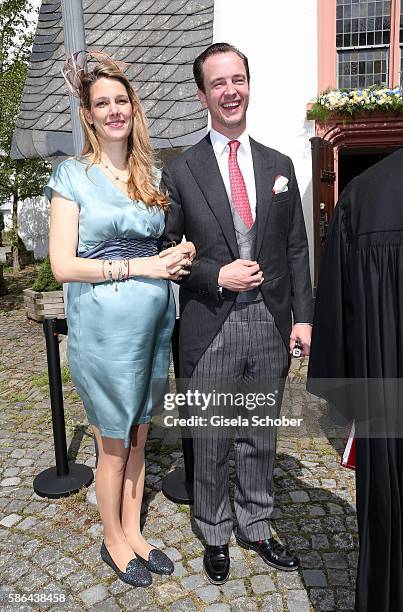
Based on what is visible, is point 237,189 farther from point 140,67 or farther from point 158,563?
point 140,67

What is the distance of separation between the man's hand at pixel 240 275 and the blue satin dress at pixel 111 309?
12.4 inches

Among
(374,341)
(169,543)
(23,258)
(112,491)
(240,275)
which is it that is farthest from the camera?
(23,258)

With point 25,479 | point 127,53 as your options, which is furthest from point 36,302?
point 25,479

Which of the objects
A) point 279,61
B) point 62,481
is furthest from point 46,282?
point 62,481

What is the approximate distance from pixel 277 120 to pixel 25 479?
5530mm

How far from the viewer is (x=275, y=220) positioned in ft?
8.00

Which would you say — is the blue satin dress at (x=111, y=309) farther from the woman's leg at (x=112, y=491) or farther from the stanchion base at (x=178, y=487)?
the stanchion base at (x=178, y=487)

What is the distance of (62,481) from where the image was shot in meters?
3.61

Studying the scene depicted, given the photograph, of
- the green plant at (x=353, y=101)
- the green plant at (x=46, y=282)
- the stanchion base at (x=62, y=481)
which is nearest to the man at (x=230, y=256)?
the stanchion base at (x=62, y=481)

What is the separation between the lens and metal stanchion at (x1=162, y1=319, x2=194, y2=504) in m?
3.34

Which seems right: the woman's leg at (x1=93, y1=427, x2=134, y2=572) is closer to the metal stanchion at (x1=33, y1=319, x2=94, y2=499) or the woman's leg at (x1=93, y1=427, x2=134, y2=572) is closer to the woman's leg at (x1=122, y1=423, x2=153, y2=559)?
the woman's leg at (x1=122, y1=423, x2=153, y2=559)

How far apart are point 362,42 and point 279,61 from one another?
1.49 meters

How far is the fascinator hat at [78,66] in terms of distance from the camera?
234cm

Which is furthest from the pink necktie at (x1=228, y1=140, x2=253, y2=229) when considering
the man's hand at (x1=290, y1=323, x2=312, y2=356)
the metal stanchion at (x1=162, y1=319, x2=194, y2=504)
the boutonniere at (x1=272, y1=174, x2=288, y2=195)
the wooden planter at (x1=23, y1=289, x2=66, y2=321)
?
the wooden planter at (x1=23, y1=289, x2=66, y2=321)
